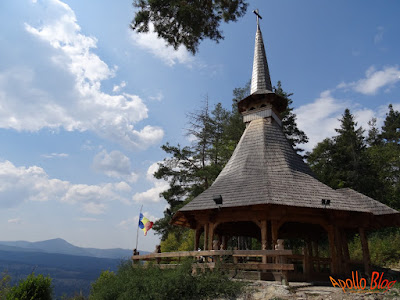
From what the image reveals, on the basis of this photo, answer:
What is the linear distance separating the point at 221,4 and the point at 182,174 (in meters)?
18.2

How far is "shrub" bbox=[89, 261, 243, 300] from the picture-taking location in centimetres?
755

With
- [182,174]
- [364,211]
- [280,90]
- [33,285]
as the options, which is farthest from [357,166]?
[33,285]

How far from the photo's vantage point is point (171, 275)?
801 cm

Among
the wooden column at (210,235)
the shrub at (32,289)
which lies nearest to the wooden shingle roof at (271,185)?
the wooden column at (210,235)

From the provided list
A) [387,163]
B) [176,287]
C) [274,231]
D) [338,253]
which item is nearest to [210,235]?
[274,231]

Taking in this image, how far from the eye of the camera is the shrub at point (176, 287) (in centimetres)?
755

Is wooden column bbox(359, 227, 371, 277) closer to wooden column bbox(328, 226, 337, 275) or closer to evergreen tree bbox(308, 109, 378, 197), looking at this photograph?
wooden column bbox(328, 226, 337, 275)

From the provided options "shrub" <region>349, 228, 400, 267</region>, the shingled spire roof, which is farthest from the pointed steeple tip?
"shrub" <region>349, 228, 400, 267</region>

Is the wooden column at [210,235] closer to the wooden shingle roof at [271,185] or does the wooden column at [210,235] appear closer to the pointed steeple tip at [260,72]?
the wooden shingle roof at [271,185]

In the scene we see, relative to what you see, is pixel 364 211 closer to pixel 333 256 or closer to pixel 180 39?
pixel 333 256

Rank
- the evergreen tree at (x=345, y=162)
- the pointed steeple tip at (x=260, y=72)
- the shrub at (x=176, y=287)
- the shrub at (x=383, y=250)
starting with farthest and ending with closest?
the evergreen tree at (x=345, y=162), the shrub at (x=383, y=250), the pointed steeple tip at (x=260, y=72), the shrub at (x=176, y=287)

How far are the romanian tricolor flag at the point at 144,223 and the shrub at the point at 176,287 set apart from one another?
23.3 feet

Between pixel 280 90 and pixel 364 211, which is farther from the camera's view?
pixel 280 90

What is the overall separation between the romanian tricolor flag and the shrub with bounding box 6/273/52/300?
17.0 feet
